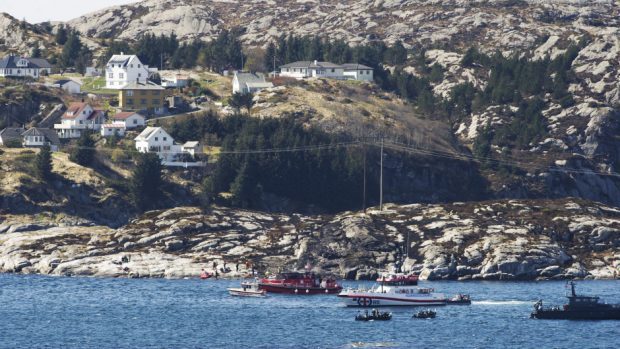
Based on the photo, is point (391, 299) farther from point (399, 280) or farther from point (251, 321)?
point (251, 321)

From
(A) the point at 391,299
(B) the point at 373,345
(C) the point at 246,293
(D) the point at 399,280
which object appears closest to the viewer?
(B) the point at 373,345

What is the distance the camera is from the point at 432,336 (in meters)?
128

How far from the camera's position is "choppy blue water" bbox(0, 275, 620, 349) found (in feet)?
405

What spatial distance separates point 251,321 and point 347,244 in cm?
4706

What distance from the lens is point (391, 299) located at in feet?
500

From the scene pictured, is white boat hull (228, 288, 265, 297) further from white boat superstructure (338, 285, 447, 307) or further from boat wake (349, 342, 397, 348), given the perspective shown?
boat wake (349, 342, 397, 348)

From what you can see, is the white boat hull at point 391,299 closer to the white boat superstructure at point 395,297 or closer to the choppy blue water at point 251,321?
the white boat superstructure at point 395,297

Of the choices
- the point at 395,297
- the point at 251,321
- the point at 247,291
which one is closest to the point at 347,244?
the point at 247,291

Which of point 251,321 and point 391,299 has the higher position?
point 391,299

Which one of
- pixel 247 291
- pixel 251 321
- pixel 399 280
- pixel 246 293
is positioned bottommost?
pixel 251 321

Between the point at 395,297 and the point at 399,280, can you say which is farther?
the point at 399,280

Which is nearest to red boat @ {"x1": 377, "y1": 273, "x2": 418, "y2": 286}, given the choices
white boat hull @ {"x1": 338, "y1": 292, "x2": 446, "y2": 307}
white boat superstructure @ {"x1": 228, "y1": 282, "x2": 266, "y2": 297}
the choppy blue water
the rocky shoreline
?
white boat hull @ {"x1": 338, "y1": 292, "x2": 446, "y2": 307}

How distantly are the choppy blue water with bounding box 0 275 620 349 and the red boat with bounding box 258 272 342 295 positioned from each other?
3597 mm

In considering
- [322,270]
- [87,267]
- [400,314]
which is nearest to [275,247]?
[322,270]
